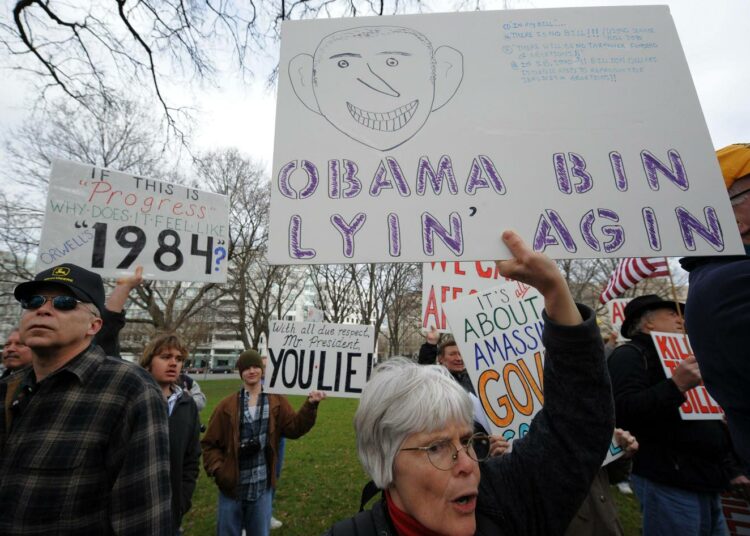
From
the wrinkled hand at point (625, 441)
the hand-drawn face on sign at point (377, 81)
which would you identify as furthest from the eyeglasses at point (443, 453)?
the wrinkled hand at point (625, 441)

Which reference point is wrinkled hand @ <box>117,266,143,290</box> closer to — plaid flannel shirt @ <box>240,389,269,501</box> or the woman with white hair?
plaid flannel shirt @ <box>240,389,269,501</box>

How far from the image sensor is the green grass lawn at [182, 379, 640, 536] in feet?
16.1

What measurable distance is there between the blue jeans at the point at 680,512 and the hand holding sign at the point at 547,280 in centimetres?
215

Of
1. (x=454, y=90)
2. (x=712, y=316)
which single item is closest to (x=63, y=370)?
(x=454, y=90)

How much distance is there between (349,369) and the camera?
4.32 meters

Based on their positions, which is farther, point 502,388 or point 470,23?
point 502,388

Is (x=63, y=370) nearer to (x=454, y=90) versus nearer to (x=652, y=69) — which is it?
(x=454, y=90)

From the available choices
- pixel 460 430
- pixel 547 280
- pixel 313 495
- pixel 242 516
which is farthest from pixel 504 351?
pixel 313 495

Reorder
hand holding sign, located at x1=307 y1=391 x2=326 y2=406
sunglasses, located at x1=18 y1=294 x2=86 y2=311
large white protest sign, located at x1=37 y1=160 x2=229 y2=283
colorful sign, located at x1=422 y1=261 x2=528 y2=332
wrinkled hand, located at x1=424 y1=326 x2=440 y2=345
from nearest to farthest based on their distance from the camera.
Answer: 1. sunglasses, located at x1=18 y1=294 x2=86 y2=311
2. large white protest sign, located at x1=37 y1=160 x2=229 y2=283
3. hand holding sign, located at x1=307 y1=391 x2=326 y2=406
4. colorful sign, located at x1=422 y1=261 x2=528 y2=332
5. wrinkled hand, located at x1=424 y1=326 x2=440 y2=345

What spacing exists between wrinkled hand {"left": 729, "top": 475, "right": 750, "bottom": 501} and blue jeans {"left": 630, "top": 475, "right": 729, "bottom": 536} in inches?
16.5

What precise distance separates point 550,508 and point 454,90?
5.40 feet

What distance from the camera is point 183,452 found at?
299 cm

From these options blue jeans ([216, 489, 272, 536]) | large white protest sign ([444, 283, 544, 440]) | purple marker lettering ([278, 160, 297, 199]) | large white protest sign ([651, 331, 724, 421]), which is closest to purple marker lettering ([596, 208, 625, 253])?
large white protest sign ([444, 283, 544, 440])

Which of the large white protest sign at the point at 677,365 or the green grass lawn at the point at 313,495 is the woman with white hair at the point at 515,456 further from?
the green grass lawn at the point at 313,495
